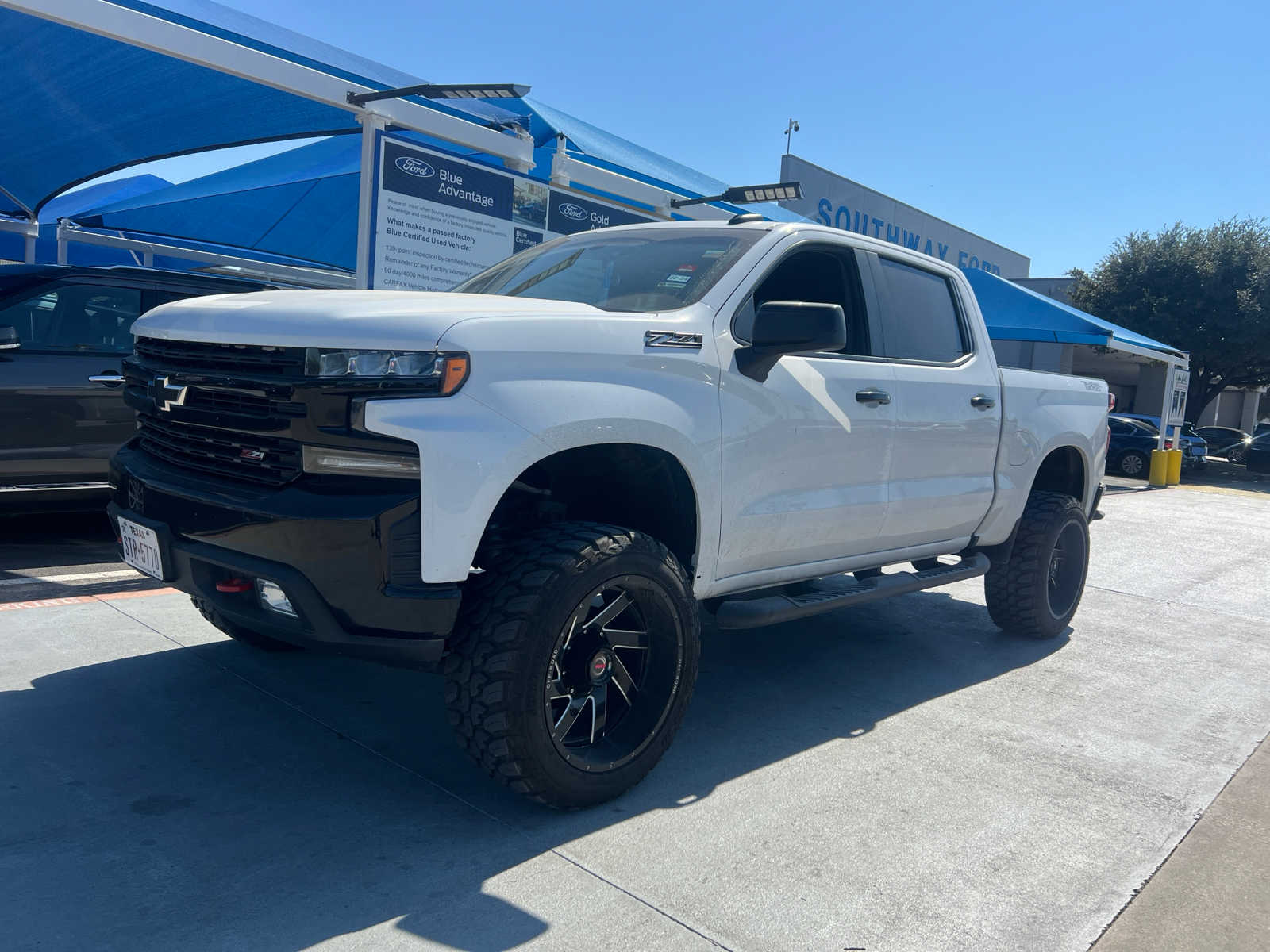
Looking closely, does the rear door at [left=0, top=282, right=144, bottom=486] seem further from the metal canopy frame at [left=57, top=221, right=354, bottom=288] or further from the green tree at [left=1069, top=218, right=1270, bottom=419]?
the green tree at [left=1069, top=218, right=1270, bottom=419]

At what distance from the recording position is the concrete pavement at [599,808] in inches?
100

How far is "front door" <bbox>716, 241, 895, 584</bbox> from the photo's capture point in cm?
356

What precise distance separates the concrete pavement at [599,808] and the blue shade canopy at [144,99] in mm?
4419

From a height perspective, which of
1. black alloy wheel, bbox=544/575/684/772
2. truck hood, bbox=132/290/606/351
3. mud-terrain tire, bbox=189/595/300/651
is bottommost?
mud-terrain tire, bbox=189/595/300/651

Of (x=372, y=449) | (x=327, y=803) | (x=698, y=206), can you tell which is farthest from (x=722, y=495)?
(x=698, y=206)

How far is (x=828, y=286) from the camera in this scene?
441 cm

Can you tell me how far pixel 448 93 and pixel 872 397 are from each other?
4681mm

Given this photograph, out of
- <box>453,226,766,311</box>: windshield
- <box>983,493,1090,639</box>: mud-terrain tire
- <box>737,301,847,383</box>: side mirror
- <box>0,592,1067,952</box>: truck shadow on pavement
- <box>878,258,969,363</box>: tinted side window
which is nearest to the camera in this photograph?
<box>0,592,1067,952</box>: truck shadow on pavement

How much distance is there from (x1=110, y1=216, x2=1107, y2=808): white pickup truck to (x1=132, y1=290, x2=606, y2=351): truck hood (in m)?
0.01

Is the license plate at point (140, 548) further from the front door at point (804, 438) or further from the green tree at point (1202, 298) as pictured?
the green tree at point (1202, 298)

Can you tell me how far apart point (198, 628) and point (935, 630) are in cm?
406

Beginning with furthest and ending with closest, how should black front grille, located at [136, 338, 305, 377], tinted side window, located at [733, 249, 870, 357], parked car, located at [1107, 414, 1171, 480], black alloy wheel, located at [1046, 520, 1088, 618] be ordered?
1. parked car, located at [1107, 414, 1171, 480]
2. black alloy wheel, located at [1046, 520, 1088, 618]
3. tinted side window, located at [733, 249, 870, 357]
4. black front grille, located at [136, 338, 305, 377]

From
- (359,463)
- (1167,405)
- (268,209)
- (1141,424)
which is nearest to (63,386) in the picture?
(359,463)

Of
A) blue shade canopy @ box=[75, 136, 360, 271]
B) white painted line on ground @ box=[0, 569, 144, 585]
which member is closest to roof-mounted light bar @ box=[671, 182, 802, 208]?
white painted line on ground @ box=[0, 569, 144, 585]
